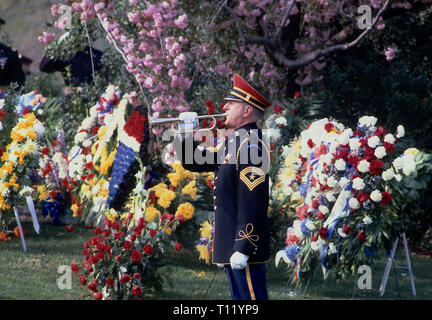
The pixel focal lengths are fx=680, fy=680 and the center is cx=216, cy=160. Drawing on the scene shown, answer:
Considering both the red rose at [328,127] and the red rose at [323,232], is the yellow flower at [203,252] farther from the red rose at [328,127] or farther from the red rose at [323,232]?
the red rose at [328,127]

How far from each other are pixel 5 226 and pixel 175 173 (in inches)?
93.0

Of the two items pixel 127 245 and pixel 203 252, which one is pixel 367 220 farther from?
pixel 127 245

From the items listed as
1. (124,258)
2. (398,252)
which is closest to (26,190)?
(124,258)

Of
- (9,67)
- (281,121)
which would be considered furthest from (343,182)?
(9,67)

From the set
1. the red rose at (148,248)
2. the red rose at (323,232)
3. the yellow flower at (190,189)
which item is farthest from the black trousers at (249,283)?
the yellow flower at (190,189)

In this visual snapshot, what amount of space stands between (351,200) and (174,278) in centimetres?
233

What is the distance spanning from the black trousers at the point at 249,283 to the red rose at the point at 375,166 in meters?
2.36

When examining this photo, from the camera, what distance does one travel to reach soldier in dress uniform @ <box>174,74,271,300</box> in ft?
15.7

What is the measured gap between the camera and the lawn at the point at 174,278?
7.05 meters

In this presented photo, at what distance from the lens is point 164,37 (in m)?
10.1

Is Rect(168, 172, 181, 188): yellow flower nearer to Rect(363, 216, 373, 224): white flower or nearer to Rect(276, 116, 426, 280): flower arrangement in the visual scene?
Rect(276, 116, 426, 280): flower arrangement

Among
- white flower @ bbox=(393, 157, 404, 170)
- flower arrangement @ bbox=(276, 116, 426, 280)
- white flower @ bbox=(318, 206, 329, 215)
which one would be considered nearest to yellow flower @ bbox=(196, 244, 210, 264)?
flower arrangement @ bbox=(276, 116, 426, 280)

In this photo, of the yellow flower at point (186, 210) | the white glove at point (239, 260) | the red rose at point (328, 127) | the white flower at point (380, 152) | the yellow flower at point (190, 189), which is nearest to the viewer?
the white glove at point (239, 260)
